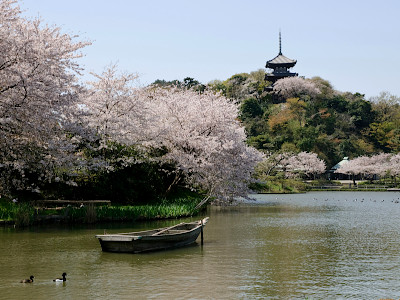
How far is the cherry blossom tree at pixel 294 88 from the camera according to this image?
9762 cm

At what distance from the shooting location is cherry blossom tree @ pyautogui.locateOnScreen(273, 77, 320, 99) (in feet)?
320

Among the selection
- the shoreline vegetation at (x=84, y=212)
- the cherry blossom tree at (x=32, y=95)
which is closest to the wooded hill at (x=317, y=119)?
the shoreline vegetation at (x=84, y=212)

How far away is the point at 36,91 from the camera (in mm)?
19891

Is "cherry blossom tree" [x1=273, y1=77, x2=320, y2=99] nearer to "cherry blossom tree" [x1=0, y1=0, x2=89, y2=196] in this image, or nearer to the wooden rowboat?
"cherry blossom tree" [x1=0, y1=0, x2=89, y2=196]

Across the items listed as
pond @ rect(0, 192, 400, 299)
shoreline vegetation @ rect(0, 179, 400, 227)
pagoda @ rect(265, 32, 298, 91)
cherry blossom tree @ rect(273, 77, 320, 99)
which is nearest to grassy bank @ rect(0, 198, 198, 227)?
shoreline vegetation @ rect(0, 179, 400, 227)

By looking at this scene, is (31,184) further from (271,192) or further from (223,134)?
(271,192)

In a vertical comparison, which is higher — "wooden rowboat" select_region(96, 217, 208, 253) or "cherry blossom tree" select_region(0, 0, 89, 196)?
"cherry blossom tree" select_region(0, 0, 89, 196)

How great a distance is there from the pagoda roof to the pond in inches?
3349

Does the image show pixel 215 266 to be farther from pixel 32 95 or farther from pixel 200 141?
pixel 200 141

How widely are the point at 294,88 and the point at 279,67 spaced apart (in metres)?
10.8

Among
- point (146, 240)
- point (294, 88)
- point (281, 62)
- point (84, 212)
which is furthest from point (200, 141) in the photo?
point (281, 62)

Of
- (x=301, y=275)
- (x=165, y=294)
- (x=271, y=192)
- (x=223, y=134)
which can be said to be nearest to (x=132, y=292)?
(x=165, y=294)

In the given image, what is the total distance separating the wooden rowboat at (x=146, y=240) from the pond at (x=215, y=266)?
260 mm

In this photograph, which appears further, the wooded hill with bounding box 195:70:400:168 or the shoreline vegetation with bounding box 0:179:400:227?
Result: the wooded hill with bounding box 195:70:400:168
